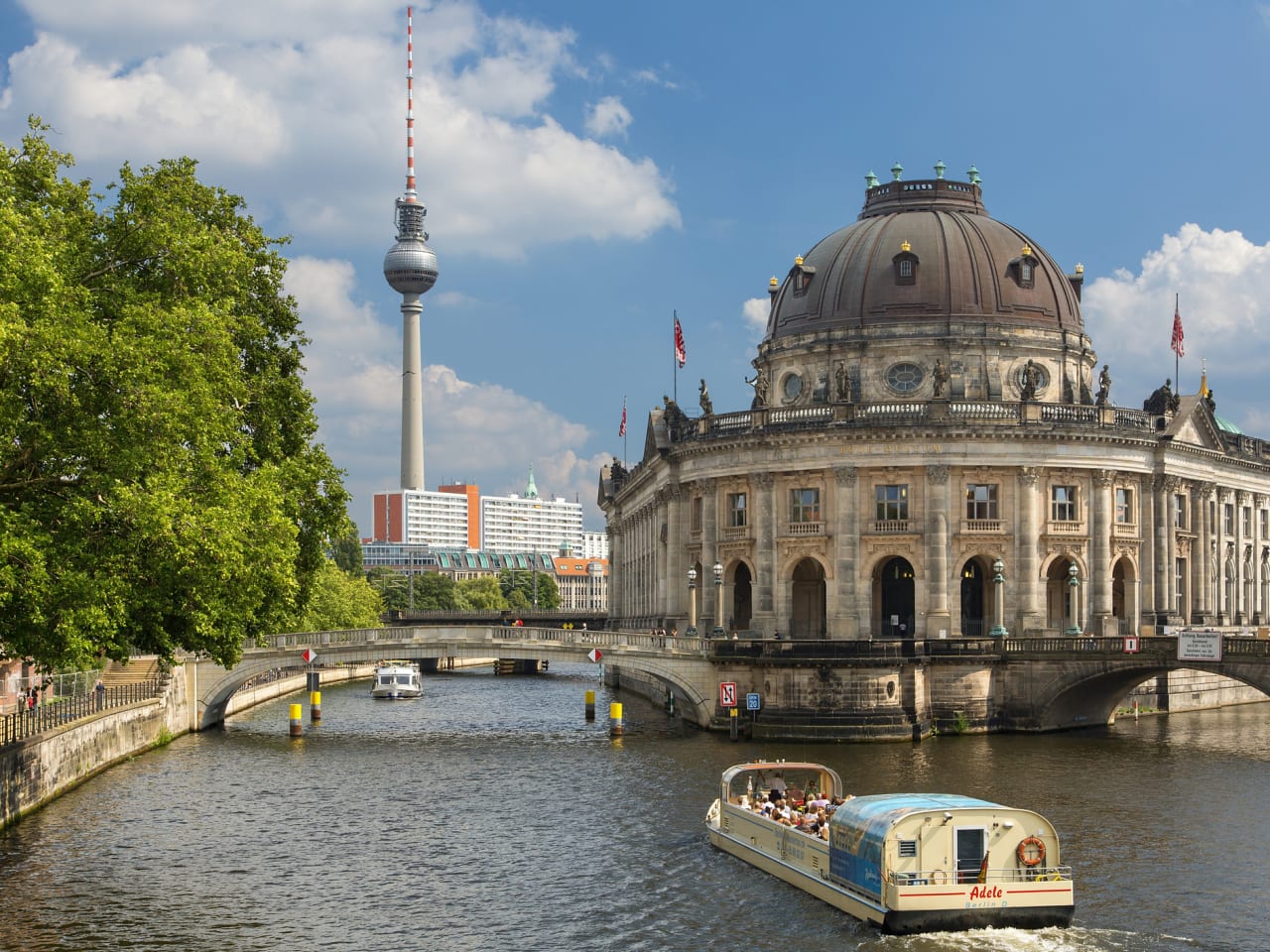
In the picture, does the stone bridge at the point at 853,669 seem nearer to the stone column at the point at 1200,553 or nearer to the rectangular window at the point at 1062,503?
the rectangular window at the point at 1062,503

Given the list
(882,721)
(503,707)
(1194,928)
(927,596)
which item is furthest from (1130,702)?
(1194,928)

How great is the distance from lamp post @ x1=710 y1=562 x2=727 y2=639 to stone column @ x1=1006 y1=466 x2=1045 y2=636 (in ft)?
53.2

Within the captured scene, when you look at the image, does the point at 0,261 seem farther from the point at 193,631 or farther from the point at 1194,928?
the point at 1194,928

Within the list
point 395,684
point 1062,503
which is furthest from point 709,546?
point 395,684

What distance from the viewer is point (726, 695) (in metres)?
76.1

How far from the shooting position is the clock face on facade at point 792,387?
104 m

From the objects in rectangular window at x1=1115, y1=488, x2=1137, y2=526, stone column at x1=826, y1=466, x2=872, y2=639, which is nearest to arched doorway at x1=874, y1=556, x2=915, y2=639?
stone column at x1=826, y1=466, x2=872, y2=639

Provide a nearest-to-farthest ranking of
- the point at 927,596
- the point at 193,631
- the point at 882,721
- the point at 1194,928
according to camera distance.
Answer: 1. the point at 1194,928
2. the point at 193,631
3. the point at 882,721
4. the point at 927,596

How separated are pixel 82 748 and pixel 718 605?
Result: 42752mm

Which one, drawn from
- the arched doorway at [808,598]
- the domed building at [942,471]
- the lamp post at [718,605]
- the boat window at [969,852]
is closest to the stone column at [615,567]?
the domed building at [942,471]

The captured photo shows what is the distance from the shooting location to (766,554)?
91.5m

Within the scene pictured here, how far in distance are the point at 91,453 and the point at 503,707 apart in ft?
201

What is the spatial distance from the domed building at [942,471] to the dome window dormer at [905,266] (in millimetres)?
140

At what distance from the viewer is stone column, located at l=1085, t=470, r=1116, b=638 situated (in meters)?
90.2
